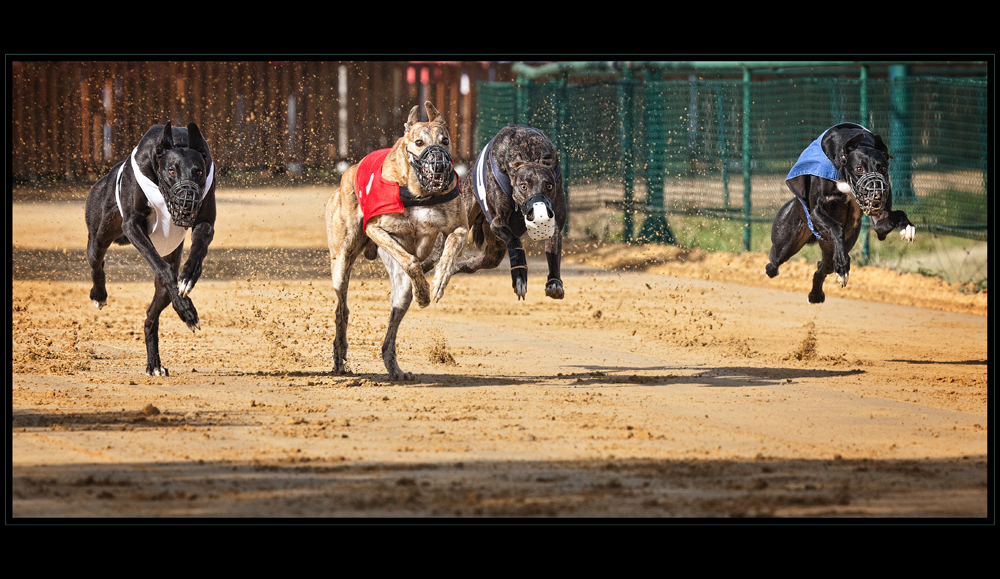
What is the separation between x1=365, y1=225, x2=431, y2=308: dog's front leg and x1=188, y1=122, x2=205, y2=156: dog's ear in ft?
4.23

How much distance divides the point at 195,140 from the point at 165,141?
198 mm

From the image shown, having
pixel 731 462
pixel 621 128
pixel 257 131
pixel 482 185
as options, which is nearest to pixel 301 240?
pixel 621 128

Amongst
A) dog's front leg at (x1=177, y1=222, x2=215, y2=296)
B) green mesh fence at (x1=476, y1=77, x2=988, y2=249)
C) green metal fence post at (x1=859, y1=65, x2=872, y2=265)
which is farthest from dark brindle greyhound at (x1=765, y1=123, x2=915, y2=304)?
green mesh fence at (x1=476, y1=77, x2=988, y2=249)

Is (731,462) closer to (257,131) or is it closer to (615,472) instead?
(615,472)

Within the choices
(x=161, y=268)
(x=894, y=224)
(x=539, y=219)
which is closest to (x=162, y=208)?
(x=161, y=268)

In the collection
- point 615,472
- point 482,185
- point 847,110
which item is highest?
point 847,110

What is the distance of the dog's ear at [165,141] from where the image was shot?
8.19 meters

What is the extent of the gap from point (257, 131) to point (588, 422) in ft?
74.4

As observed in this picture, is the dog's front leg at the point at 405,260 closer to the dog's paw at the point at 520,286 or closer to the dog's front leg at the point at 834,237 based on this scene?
the dog's paw at the point at 520,286

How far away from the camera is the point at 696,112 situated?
19.4 m

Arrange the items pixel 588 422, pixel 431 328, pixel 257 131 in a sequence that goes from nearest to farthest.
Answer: pixel 588 422 < pixel 431 328 < pixel 257 131

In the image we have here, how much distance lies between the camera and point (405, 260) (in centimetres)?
843

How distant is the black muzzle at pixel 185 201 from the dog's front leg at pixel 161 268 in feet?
1.47

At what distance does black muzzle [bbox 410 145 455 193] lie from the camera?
8.02 m
